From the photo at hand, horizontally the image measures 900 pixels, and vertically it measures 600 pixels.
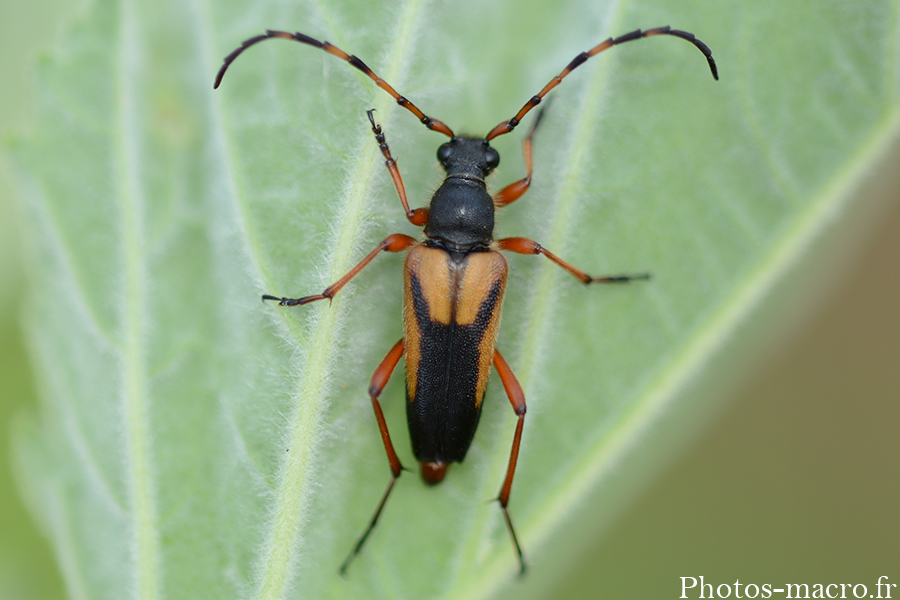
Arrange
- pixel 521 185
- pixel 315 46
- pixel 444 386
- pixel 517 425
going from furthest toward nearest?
pixel 521 185 → pixel 444 386 → pixel 517 425 → pixel 315 46

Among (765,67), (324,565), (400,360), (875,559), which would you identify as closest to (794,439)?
(875,559)

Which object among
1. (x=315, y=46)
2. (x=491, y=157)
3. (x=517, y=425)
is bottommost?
(x=517, y=425)

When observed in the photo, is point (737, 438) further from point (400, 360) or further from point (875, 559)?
point (400, 360)

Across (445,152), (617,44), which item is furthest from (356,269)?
(617,44)

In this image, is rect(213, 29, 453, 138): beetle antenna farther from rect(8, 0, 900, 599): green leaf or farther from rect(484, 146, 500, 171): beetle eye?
rect(484, 146, 500, 171): beetle eye

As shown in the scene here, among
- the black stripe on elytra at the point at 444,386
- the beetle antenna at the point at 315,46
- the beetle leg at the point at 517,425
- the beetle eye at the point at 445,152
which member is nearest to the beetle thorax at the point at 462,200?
the beetle eye at the point at 445,152

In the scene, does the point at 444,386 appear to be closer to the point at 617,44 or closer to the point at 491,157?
the point at 491,157

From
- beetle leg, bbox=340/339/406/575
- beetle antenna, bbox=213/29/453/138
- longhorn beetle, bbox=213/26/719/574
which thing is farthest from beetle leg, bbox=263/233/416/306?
beetle antenna, bbox=213/29/453/138
